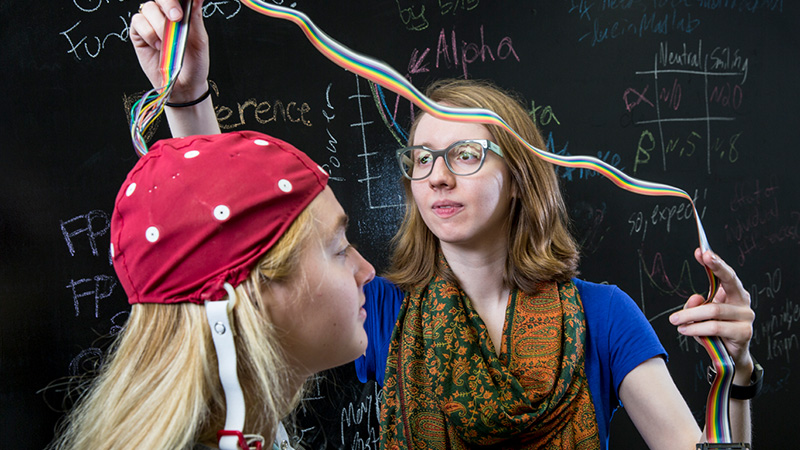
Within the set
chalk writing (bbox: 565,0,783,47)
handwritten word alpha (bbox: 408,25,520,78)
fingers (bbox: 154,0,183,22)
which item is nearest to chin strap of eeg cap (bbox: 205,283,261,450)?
fingers (bbox: 154,0,183,22)

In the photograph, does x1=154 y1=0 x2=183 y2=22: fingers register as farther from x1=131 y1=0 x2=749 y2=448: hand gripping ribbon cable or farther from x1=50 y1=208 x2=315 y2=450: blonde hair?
x1=50 y1=208 x2=315 y2=450: blonde hair

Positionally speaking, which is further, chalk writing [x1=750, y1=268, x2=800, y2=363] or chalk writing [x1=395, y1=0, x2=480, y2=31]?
chalk writing [x1=750, y1=268, x2=800, y2=363]

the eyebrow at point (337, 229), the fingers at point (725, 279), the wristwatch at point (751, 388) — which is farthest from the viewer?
the wristwatch at point (751, 388)

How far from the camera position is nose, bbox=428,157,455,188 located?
1.42 m

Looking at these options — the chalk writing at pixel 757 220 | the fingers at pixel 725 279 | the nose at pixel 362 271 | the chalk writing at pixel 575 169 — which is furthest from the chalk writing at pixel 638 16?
the nose at pixel 362 271

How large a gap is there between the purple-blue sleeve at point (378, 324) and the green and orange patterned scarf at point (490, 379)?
7cm

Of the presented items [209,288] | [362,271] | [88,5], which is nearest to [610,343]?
[362,271]

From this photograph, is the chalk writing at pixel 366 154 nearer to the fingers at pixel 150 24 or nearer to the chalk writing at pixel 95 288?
the chalk writing at pixel 95 288

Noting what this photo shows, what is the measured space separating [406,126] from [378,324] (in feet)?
2.82

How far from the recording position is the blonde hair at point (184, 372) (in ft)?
2.35

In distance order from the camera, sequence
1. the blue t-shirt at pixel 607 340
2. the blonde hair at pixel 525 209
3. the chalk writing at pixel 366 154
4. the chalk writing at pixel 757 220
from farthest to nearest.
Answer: the chalk writing at pixel 757 220 < the chalk writing at pixel 366 154 < the blonde hair at pixel 525 209 < the blue t-shirt at pixel 607 340

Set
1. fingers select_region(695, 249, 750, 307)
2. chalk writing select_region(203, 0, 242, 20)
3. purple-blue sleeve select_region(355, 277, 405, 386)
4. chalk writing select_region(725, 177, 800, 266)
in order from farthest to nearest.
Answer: chalk writing select_region(725, 177, 800, 266) → chalk writing select_region(203, 0, 242, 20) → purple-blue sleeve select_region(355, 277, 405, 386) → fingers select_region(695, 249, 750, 307)

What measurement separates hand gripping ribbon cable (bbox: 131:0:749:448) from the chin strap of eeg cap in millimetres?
345

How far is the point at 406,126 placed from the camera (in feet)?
7.27
